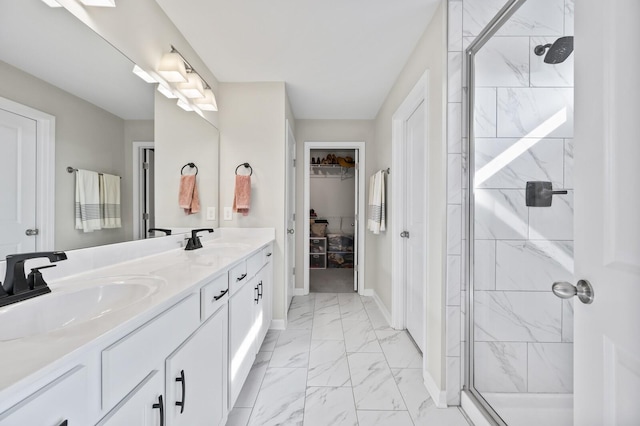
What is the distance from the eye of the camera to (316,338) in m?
2.49

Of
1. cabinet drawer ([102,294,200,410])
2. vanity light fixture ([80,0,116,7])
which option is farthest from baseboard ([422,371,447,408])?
vanity light fixture ([80,0,116,7])

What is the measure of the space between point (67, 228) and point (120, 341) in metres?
0.70

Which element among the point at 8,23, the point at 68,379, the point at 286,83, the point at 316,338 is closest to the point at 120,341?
the point at 68,379

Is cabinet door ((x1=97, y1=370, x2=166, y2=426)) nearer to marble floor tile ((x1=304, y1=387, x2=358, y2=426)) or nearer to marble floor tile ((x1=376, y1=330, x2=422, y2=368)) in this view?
marble floor tile ((x1=304, y1=387, x2=358, y2=426))

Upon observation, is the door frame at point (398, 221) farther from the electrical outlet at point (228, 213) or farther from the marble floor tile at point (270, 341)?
the electrical outlet at point (228, 213)

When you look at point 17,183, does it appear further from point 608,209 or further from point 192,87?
point 608,209

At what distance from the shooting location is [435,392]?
5.53ft

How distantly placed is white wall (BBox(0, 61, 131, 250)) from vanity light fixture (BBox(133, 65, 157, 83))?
0.37m

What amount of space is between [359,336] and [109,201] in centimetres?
215

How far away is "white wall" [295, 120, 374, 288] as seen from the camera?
3682 mm

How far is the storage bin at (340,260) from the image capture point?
5.51 metres

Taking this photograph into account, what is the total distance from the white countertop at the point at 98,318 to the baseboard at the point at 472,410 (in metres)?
1.48

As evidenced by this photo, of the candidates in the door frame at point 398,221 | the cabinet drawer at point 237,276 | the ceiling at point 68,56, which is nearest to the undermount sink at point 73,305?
the cabinet drawer at point 237,276

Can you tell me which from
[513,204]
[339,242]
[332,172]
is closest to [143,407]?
[513,204]
